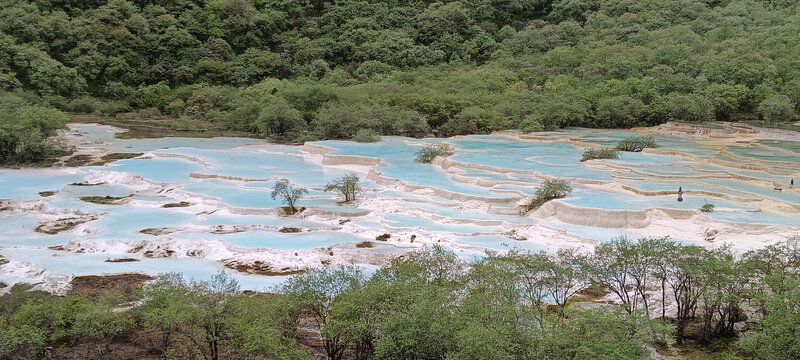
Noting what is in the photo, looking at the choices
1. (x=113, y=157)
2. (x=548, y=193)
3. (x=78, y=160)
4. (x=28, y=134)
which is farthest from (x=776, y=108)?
(x=28, y=134)

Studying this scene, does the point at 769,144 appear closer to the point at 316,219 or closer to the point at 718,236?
the point at 718,236

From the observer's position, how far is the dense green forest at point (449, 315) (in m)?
8.69

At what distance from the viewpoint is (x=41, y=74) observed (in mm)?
41062

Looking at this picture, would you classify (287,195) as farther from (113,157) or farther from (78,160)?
(78,160)

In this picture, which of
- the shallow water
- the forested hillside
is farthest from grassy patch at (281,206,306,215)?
the forested hillside

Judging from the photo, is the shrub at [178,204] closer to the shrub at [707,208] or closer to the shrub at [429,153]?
the shrub at [429,153]

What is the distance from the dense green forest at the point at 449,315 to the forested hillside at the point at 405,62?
24.4 meters

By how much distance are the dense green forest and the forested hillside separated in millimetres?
24433

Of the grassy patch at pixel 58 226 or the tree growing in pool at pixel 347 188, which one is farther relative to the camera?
the tree growing in pool at pixel 347 188

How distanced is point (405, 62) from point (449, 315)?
4893 centimetres

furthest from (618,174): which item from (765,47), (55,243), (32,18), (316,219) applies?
(32,18)

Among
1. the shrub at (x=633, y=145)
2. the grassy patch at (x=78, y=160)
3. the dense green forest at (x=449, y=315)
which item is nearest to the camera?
the dense green forest at (x=449, y=315)

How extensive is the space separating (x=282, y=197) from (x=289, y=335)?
34.3 feet

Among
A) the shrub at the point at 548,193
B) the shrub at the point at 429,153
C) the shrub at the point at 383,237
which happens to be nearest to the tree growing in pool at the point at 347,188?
the shrub at the point at 383,237
